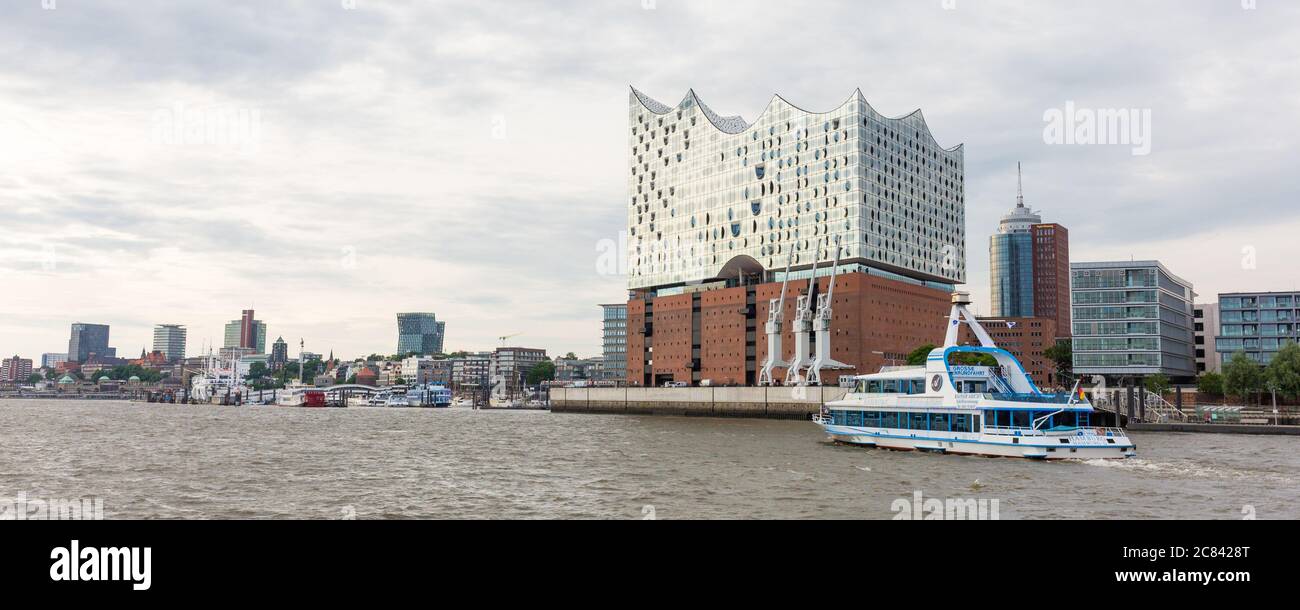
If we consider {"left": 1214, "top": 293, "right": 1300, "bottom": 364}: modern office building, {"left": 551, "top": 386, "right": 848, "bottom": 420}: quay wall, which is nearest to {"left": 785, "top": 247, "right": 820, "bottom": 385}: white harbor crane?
{"left": 551, "top": 386, "right": 848, "bottom": 420}: quay wall

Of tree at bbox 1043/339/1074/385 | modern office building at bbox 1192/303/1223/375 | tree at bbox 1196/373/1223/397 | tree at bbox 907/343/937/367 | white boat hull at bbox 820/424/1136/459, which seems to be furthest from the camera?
tree at bbox 1043/339/1074/385

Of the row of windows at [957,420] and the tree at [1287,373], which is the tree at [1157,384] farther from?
the row of windows at [957,420]

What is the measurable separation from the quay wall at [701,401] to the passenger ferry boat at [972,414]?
153 feet

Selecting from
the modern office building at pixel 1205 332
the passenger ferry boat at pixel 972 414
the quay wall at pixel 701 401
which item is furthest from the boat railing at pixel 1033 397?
the modern office building at pixel 1205 332

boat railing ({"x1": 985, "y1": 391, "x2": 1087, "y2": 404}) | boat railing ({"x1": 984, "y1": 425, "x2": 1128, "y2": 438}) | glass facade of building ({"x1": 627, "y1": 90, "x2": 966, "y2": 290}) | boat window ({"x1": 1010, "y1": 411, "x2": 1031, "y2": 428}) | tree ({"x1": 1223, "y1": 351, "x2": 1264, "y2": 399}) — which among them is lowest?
boat railing ({"x1": 984, "y1": 425, "x2": 1128, "y2": 438})

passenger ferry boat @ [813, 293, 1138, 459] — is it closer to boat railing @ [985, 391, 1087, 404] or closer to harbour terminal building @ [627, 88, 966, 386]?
boat railing @ [985, 391, 1087, 404]

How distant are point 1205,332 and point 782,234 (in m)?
77.4

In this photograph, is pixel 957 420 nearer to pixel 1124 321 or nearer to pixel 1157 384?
pixel 1157 384

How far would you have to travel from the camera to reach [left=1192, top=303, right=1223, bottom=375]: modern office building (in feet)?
506

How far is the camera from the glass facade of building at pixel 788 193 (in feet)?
452

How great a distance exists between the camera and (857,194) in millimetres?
135125

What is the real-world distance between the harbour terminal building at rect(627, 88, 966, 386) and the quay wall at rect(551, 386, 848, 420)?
4.70 meters
